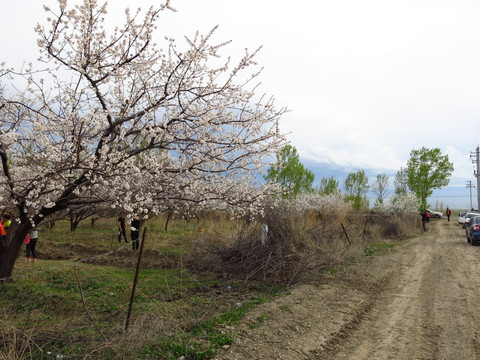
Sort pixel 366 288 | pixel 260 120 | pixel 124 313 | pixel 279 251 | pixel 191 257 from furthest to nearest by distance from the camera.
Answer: pixel 191 257 < pixel 279 251 < pixel 366 288 < pixel 260 120 < pixel 124 313

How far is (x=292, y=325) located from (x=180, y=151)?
346 cm

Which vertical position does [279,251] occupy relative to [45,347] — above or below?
above

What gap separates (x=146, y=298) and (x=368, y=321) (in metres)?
4.00

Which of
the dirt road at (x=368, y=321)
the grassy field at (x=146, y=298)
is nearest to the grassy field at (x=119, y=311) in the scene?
the grassy field at (x=146, y=298)

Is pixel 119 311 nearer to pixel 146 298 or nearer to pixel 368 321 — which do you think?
pixel 146 298

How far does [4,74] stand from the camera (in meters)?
5.85

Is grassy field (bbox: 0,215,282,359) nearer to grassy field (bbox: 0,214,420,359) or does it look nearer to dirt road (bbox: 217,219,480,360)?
grassy field (bbox: 0,214,420,359)

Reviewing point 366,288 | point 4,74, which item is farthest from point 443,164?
point 4,74

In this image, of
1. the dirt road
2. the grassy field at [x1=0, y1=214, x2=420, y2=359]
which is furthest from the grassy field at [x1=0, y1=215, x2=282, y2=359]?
the dirt road

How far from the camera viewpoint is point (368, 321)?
6.41 m

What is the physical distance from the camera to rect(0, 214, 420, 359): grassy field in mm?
4594

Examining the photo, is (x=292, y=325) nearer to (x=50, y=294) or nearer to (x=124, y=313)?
(x=124, y=313)

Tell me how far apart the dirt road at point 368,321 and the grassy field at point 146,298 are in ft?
1.62

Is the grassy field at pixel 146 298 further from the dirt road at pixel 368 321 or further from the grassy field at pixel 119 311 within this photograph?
the dirt road at pixel 368 321
